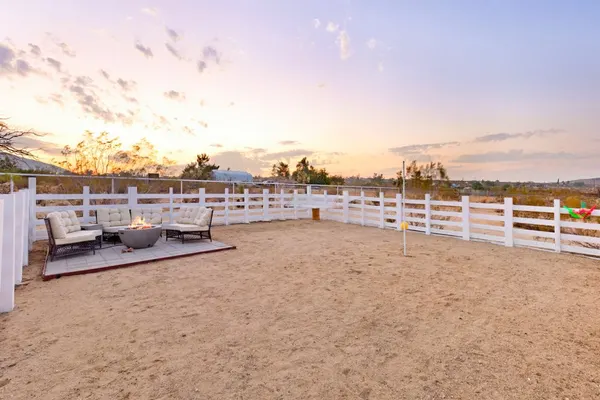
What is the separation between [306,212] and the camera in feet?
41.1

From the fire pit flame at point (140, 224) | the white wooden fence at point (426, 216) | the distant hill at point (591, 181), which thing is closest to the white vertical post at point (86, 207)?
the white wooden fence at point (426, 216)

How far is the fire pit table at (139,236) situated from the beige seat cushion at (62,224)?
910 millimetres

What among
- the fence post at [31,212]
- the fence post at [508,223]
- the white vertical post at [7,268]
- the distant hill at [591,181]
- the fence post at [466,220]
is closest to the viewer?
the white vertical post at [7,268]

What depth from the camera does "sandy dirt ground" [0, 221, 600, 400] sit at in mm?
1911

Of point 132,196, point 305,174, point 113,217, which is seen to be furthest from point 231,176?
point 113,217

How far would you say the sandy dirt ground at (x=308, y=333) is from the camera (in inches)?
75.2

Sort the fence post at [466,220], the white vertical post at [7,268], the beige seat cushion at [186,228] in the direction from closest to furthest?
the white vertical post at [7,268] → the beige seat cushion at [186,228] → the fence post at [466,220]

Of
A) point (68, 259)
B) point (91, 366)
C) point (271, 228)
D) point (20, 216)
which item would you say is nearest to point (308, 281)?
point (91, 366)

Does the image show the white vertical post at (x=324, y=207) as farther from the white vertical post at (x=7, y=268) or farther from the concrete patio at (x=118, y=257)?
the white vertical post at (x=7, y=268)

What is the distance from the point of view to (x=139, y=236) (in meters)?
5.92

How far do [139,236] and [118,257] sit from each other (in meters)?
0.63

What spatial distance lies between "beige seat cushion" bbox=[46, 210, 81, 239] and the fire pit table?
910mm

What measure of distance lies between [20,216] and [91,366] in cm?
319

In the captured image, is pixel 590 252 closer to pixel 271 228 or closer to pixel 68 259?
pixel 271 228
